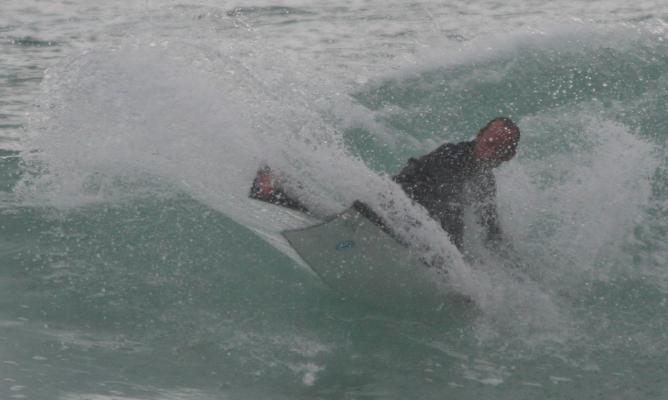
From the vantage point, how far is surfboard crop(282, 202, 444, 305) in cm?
670

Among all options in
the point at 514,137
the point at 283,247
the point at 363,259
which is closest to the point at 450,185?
the point at 514,137

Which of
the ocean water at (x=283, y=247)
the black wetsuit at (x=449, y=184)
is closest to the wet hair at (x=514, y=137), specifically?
the black wetsuit at (x=449, y=184)

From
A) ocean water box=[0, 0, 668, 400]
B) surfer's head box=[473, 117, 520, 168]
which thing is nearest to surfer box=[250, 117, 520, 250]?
surfer's head box=[473, 117, 520, 168]

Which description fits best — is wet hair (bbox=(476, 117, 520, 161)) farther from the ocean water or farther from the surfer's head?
the ocean water

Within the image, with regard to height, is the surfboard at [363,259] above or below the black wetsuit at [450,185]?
below

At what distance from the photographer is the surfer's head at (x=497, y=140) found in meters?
6.97

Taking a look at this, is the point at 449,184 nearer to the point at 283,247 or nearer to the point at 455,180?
the point at 455,180

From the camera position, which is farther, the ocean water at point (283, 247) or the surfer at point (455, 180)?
the surfer at point (455, 180)

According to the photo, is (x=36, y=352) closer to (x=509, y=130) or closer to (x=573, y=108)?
(x=509, y=130)

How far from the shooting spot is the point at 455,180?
709 cm

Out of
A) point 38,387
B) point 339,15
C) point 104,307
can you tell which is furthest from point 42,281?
point 339,15

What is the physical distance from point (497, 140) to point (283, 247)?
158cm

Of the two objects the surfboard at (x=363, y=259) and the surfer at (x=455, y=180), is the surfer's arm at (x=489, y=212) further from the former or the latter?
the surfboard at (x=363, y=259)

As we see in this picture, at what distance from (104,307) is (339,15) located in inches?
421
